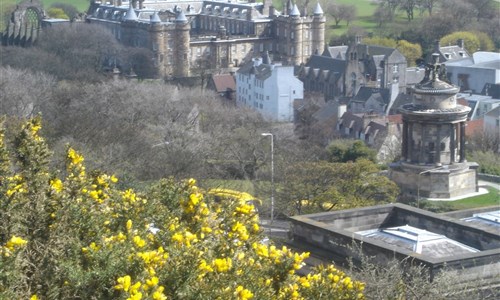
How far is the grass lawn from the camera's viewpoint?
132ft

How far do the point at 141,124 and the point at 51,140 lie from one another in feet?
34.8

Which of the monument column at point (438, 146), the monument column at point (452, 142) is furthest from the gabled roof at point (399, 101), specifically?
the monument column at point (438, 146)

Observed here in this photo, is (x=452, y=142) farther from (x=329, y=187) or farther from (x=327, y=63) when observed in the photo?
(x=327, y=63)

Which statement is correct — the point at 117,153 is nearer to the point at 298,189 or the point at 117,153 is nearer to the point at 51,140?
the point at 51,140

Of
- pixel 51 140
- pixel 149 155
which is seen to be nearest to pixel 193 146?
pixel 149 155

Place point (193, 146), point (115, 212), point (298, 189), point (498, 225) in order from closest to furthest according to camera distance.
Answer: point (115, 212), point (498, 225), point (298, 189), point (193, 146)

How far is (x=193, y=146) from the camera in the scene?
159ft

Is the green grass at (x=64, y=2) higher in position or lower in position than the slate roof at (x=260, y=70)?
higher

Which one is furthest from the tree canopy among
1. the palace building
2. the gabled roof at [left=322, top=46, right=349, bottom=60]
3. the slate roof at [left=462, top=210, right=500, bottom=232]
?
the palace building

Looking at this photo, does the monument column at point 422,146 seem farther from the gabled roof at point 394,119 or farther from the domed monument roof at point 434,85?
the gabled roof at point 394,119

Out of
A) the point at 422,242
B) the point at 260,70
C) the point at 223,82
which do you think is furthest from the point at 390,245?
the point at 223,82

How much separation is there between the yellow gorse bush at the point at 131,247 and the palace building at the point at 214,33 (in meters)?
80.4

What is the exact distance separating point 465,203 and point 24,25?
247 ft

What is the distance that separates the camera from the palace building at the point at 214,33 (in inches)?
3794
